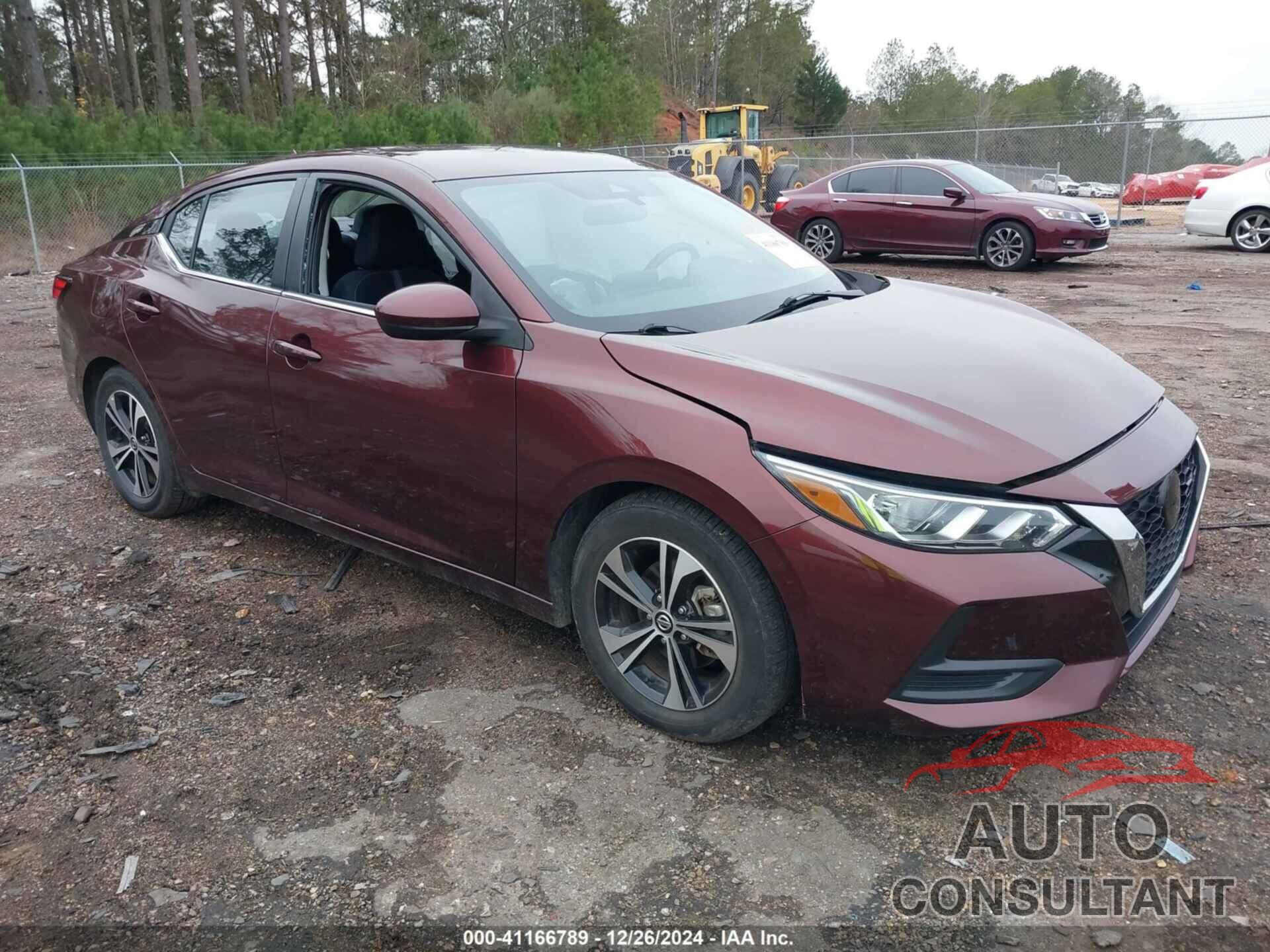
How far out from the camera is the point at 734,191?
70.8 feet

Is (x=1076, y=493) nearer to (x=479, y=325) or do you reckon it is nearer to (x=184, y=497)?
(x=479, y=325)

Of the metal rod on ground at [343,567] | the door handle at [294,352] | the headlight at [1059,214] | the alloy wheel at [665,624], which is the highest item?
the door handle at [294,352]

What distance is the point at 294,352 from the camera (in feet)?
11.9

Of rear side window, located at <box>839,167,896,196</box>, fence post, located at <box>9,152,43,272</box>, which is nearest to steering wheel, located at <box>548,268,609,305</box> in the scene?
rear side window, located at <box>839,167,896,196</box>

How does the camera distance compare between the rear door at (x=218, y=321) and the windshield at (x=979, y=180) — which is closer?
the rear door at (x=218, y=321)

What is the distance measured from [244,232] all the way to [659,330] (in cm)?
202

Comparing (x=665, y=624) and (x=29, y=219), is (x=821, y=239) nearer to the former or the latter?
(x=29, y=219)

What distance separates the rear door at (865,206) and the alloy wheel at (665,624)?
493 inches

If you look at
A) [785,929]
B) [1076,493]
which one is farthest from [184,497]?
[1076,493]

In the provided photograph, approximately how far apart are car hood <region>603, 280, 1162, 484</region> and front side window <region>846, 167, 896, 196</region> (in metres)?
11.6

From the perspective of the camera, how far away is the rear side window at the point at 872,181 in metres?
14.3

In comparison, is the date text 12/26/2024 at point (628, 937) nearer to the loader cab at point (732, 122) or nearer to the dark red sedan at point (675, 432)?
the dark red sedan at point (675, 432)

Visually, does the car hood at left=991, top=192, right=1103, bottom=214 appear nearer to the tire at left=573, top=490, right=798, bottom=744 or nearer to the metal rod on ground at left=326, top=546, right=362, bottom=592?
the metal rod on ground at left=326, top=546, right=362, bottom=592

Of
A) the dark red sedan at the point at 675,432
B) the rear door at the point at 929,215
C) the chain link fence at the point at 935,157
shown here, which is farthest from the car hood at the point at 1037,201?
the dark red sedan at the point at 675,432
